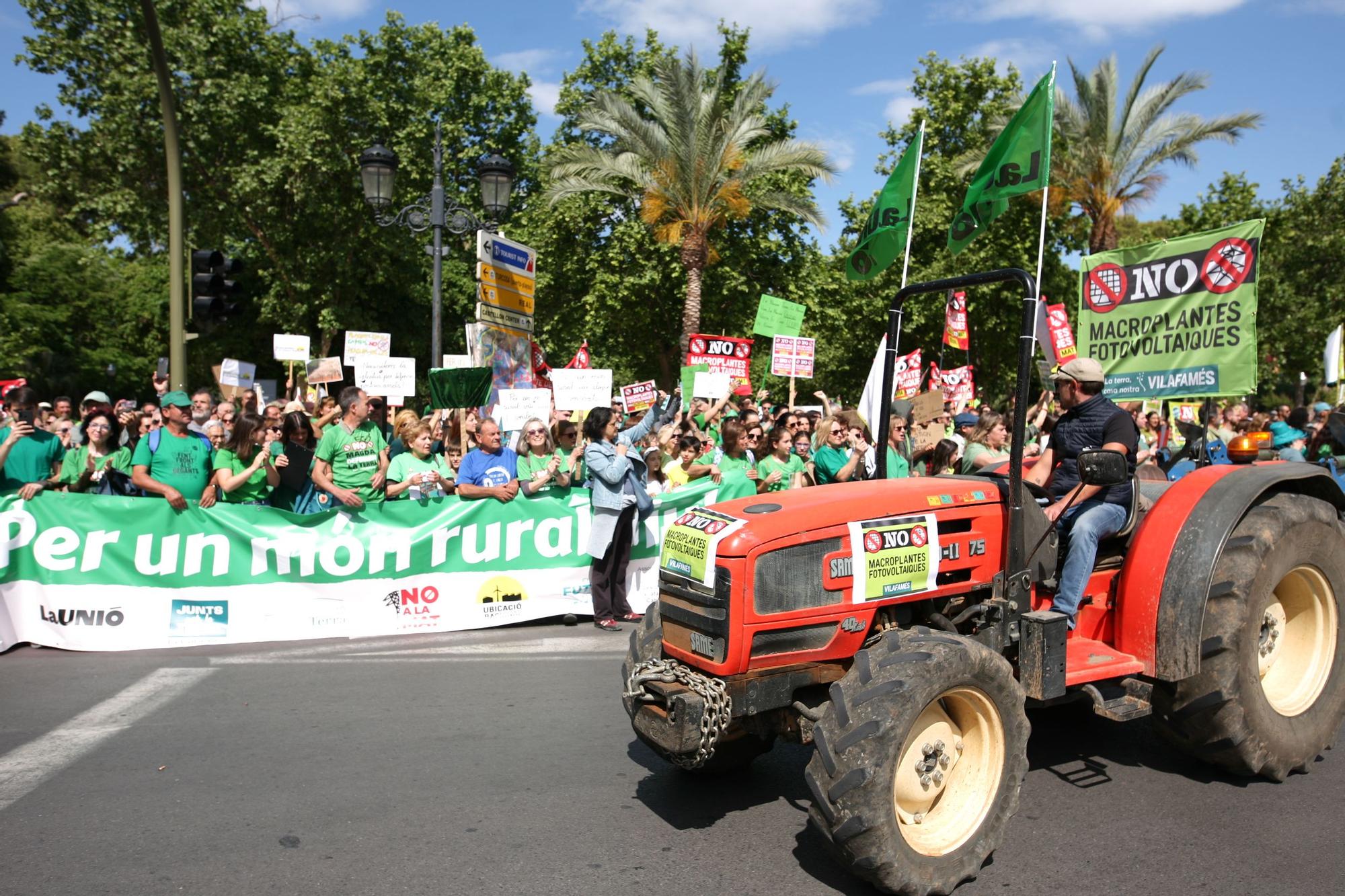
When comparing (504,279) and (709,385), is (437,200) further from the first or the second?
(709,385)

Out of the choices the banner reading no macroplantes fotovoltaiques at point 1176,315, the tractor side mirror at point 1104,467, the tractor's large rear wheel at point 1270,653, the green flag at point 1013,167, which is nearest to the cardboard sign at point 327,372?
the green flag at point 1013,167

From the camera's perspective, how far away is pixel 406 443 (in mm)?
9422

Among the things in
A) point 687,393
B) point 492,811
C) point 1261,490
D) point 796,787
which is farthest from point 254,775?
point 687,393

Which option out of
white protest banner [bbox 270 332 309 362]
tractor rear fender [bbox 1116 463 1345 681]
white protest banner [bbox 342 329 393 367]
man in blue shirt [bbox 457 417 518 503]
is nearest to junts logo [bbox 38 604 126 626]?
man in blue shirt [bbox 457 417 518 503]

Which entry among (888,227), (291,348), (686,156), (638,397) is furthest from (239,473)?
(686,156)

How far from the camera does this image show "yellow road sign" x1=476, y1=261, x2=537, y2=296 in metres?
10.5

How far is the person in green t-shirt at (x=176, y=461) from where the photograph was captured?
7.91 metres

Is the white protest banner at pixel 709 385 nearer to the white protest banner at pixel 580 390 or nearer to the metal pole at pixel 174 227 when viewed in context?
the white protest banner at pixel 580 390

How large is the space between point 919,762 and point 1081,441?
1.93 meters

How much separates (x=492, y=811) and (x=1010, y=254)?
29.4 m

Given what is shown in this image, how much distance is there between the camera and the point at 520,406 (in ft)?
31.8

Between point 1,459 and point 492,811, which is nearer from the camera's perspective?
point 492,811

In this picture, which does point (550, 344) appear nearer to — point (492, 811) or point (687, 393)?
point (687, 393)

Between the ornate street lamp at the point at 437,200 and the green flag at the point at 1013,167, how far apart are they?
5.85 meters
